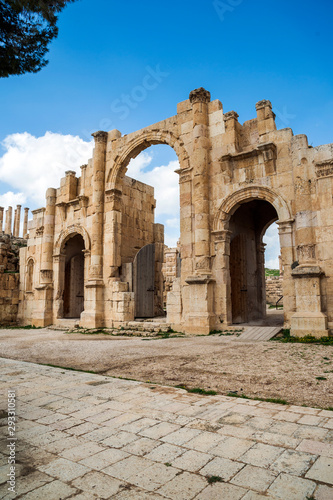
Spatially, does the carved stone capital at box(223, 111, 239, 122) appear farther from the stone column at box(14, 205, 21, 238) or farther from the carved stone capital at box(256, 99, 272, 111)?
the stone column at box(14, 205, 21, 238)

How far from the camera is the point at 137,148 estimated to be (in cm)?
1326

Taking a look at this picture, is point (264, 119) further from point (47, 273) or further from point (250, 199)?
point (47, 273)

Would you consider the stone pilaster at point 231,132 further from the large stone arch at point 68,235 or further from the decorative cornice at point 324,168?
the large stone arch at point 68,235

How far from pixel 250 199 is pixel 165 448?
8.54m

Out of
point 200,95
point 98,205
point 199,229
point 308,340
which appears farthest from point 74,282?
point 308,340

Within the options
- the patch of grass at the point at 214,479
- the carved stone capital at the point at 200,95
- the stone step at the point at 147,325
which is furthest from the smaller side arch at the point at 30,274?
the patch of grass at the point at 214,479

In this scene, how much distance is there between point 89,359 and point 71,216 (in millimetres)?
9638

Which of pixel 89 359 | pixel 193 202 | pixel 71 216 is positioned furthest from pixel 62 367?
pixel 71 216

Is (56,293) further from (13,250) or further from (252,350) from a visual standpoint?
(252,350)

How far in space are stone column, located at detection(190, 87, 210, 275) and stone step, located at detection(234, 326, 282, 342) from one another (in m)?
2.19

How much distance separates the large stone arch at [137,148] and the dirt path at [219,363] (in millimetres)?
6702

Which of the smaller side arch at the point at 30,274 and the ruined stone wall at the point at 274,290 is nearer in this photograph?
the smaller side arch at the point at 30,274

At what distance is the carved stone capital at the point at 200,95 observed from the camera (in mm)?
11070

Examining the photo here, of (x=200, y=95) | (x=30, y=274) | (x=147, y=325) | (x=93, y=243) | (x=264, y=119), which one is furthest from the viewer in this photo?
(x=30, y=274)
